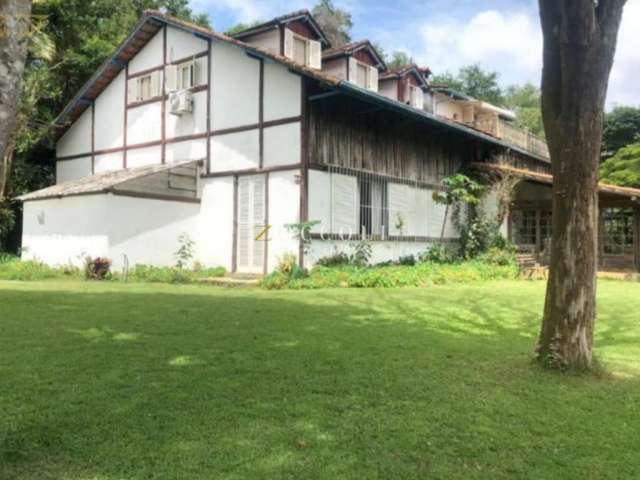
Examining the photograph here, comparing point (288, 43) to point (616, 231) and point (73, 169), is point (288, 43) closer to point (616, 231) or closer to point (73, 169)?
point (73, 169)

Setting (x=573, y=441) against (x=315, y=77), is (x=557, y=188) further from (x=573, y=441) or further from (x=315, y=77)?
(x=315, y=77)

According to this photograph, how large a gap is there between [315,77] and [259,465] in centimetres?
1007

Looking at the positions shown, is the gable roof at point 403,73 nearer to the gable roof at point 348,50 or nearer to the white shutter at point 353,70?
the gable roof at point 348,50

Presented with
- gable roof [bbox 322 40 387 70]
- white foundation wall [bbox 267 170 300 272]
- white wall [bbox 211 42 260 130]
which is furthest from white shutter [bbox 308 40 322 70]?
white foundation wall [bbox 267 170 300 272]

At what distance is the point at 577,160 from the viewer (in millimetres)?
3994

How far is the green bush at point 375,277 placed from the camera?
1098 cm

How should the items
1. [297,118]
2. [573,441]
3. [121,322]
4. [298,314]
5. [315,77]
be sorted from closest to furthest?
[573,441], [121,322], [298,314], [315,77], [297,118]

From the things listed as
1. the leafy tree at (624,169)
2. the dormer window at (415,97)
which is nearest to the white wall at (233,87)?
the dormer window at (415,97)

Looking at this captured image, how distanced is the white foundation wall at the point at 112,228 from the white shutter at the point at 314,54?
5234mm

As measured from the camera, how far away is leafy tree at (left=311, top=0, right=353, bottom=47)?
35594mm

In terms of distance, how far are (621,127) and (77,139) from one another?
93.3 feet

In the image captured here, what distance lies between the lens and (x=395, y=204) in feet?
49.0

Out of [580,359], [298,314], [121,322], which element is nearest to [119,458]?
[580,359]

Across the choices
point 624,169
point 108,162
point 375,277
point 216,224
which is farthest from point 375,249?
point 624,169
